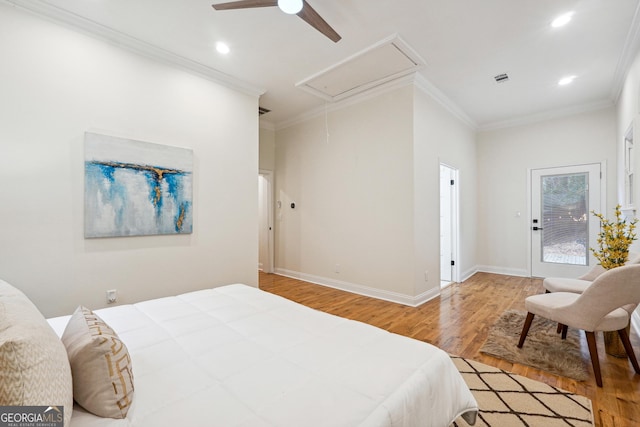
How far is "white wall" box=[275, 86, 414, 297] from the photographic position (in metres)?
3.76

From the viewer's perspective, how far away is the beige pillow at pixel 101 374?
0.94m

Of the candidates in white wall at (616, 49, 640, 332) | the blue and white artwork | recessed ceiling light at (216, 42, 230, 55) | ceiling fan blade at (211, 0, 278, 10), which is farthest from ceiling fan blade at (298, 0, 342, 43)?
white wall at (616, 49, 640, 332)

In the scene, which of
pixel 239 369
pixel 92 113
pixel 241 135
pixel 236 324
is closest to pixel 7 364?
pixel 239 369

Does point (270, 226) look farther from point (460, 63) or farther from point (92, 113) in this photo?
point (460, 63)

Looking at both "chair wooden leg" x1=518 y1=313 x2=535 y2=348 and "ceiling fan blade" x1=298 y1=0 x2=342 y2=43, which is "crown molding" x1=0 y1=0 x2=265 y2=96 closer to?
"ceiling fan blade" x1=298 y1=0 x2=342 y2=43

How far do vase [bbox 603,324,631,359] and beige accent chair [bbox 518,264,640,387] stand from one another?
32 cm

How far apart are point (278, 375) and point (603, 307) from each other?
2.27 metres

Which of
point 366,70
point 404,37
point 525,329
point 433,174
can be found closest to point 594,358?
point 525,329

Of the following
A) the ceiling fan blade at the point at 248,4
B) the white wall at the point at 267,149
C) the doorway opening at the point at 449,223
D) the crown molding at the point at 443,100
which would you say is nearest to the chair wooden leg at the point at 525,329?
the doorway opening at the point at 449,223

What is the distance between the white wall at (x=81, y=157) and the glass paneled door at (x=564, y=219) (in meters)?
5.26

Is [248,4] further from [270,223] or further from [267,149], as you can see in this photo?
[270,223]

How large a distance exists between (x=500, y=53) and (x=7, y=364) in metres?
4.31

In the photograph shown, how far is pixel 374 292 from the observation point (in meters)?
4.04

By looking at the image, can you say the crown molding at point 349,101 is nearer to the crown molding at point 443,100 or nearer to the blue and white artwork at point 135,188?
the crown molding at point 443,100
